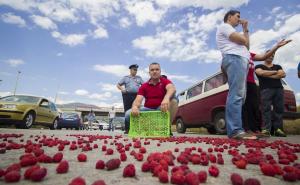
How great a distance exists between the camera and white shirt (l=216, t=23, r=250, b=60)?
4.86 meters

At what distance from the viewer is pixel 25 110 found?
11.5 meters

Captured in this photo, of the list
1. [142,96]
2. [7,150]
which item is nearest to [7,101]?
[142,96]

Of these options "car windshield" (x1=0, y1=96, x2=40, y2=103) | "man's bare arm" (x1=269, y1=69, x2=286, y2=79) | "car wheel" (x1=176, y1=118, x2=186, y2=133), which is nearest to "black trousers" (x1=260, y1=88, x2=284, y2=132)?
"man's bare arm" (x1=269, y1=69, x2=286, y2=79)

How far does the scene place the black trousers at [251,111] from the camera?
5670 mm

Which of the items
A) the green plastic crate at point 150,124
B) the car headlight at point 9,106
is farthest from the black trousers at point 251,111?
the car headlight at point 9,106

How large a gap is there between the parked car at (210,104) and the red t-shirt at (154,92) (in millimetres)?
2928

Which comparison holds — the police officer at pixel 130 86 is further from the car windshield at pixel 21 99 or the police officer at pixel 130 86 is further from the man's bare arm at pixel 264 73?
the car windshield at pixel 21 99

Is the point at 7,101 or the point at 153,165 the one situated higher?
the point at 7,101

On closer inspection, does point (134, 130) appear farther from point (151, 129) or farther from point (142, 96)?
point (142, 96)

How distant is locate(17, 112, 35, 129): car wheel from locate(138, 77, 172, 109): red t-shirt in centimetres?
772

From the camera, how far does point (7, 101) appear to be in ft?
37.7

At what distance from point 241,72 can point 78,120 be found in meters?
17.3

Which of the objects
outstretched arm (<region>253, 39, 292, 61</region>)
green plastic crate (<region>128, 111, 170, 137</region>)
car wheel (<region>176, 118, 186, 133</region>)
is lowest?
green plastic crate (<region>128, 111, 170, 137</region>)

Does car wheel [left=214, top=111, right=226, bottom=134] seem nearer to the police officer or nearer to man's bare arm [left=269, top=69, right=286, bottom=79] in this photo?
man's bare arm [left=269, top=69, right=286, bottom=79]
